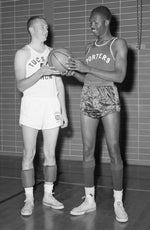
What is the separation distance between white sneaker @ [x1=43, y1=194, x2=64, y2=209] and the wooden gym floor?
48mm

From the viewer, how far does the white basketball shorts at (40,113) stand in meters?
2.87

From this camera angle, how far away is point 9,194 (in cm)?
342

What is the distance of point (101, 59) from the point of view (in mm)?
2738

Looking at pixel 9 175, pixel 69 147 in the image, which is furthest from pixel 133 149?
pixel 9 175

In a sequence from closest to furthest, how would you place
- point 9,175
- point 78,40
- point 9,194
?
1. point 9,194
2. point 9,175
3. point 78,40

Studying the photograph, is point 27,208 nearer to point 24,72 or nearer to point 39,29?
point 24,72

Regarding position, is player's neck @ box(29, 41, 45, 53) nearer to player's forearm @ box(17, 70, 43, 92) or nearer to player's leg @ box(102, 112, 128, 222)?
player's forearm @ box(17, 70, 43, 92)

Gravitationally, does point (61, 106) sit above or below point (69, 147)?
above

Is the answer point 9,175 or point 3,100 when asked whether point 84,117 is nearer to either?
point 9,175

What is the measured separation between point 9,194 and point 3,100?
227 cm

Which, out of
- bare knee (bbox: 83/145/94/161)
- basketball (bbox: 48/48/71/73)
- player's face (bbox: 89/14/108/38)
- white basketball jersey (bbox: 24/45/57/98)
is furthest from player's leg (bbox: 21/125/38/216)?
player's face (bbox: 89/14/108/38)

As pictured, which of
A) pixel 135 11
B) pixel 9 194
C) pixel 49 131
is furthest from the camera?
pixel 135 11

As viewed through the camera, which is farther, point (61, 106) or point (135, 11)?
point (135, 11)

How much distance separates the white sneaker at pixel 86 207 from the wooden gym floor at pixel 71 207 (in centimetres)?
4
